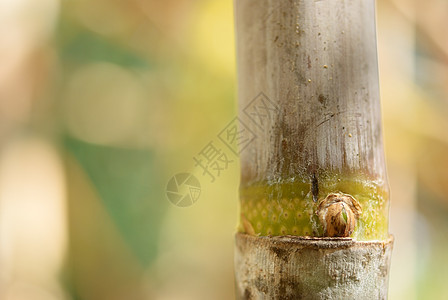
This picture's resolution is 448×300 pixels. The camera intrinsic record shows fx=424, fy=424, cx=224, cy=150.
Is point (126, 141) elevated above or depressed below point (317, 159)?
above

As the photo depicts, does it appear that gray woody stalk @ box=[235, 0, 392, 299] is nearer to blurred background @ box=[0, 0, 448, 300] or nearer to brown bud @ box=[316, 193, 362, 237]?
brown bud @ box=[316, 193, 362, 237]

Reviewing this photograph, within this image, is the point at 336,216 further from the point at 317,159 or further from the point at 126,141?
the point at 126,141

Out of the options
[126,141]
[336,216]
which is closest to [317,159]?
[336,216]

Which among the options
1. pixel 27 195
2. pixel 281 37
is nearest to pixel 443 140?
pixel 281 37

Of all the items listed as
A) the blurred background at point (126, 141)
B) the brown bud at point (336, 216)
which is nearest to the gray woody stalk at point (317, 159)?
the brown bud at point (336, 216)

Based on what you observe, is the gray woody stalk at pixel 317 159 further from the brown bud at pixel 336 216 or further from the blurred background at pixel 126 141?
the blurred background at pixel 126 141

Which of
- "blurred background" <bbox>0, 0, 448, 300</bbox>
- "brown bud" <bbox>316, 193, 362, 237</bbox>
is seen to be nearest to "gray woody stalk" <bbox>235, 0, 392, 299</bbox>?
"brown bud" <bbox>316, 193, 362, 237</bbox>

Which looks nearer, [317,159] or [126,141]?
[317,159]
